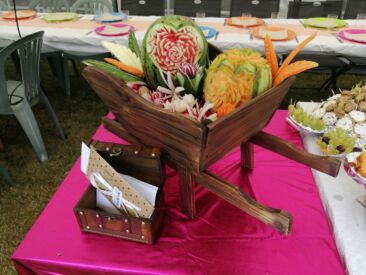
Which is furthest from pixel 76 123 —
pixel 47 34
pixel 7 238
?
pixel 7 238

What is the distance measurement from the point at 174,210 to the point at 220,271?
0.61 ft

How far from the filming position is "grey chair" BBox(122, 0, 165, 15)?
9.18 ft

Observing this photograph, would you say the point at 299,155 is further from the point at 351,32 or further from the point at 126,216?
the point at 351,32

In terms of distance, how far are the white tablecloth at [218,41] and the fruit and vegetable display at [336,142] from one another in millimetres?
1057

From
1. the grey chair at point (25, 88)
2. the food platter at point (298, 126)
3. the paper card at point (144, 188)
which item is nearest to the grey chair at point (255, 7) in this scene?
the grey chair at point (25, 88)

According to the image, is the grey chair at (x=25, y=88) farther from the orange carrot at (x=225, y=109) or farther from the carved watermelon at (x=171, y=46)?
the orange carrot at (x=225, y=109)

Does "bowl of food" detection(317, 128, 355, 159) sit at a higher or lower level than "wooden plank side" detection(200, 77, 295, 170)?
lower

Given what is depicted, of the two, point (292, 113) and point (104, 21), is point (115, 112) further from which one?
point (104, 21)

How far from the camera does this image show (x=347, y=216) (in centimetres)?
72

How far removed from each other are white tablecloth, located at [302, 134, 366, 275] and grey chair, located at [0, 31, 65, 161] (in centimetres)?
151

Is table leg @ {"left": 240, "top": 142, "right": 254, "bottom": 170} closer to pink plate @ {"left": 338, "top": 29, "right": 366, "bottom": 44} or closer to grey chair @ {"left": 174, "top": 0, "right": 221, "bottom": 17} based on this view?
pink plate @ {"left": 338, "top": 29, "right": 366, "bottom": 44}

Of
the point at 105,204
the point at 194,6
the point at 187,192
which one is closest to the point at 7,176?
the point at 105,204

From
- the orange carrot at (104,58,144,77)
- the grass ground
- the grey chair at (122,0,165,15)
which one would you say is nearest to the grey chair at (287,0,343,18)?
the grass ground

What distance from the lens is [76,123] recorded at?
92.4 inches
